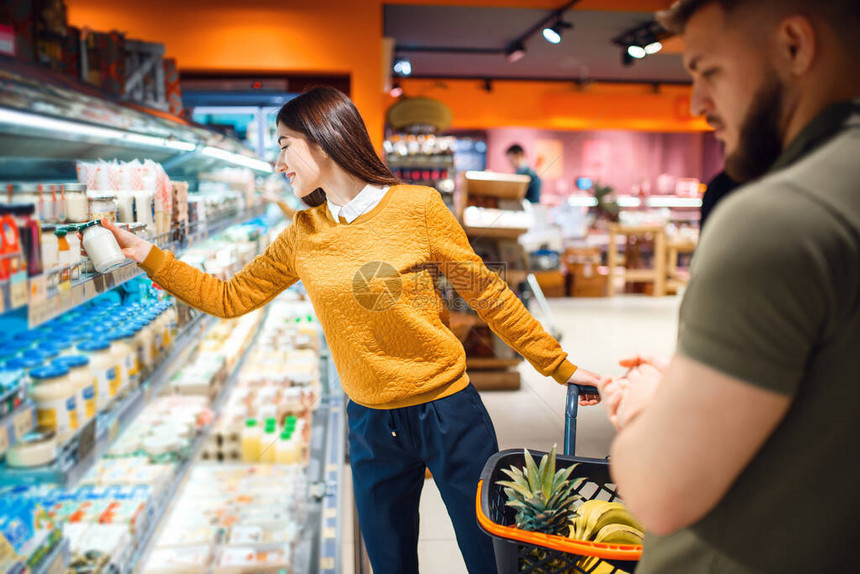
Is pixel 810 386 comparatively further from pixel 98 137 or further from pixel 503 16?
pixel 503 16

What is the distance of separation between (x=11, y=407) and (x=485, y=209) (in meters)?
3.09

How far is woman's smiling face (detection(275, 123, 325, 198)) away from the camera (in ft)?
4.38

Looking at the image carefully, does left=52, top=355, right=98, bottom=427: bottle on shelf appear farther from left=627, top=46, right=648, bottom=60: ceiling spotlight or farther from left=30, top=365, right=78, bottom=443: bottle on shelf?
left=627, top=46, right=648, bottom=60: ceiling spotlight

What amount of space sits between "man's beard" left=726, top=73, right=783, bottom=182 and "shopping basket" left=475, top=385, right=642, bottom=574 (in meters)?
0.61

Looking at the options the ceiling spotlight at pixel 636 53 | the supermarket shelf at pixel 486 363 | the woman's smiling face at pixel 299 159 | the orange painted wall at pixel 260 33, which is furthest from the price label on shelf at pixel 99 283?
the orange painted wall at pixel 260 33

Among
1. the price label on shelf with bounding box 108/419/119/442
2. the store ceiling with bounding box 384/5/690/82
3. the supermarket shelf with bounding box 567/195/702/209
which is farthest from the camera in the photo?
the supermarket shelf with bounding box 567/195/702/209

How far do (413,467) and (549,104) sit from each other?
1054cm

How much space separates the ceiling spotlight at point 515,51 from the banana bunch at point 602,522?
320 inches

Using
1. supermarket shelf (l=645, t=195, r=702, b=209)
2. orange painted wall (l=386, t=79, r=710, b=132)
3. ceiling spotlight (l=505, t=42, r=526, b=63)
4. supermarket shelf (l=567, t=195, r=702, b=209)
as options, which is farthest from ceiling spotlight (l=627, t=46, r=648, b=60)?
supermarket shelf (l=645, t=195, r=702, b=209)

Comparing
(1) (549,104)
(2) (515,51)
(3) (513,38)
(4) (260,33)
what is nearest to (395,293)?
(4) (260,33)

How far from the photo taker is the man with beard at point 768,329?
518mm

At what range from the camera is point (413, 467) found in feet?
4.85

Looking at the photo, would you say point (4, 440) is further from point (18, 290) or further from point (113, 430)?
point (113, 430)

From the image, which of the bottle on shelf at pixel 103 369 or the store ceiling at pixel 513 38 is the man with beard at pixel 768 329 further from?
the store ceiling at pixel 513 38
